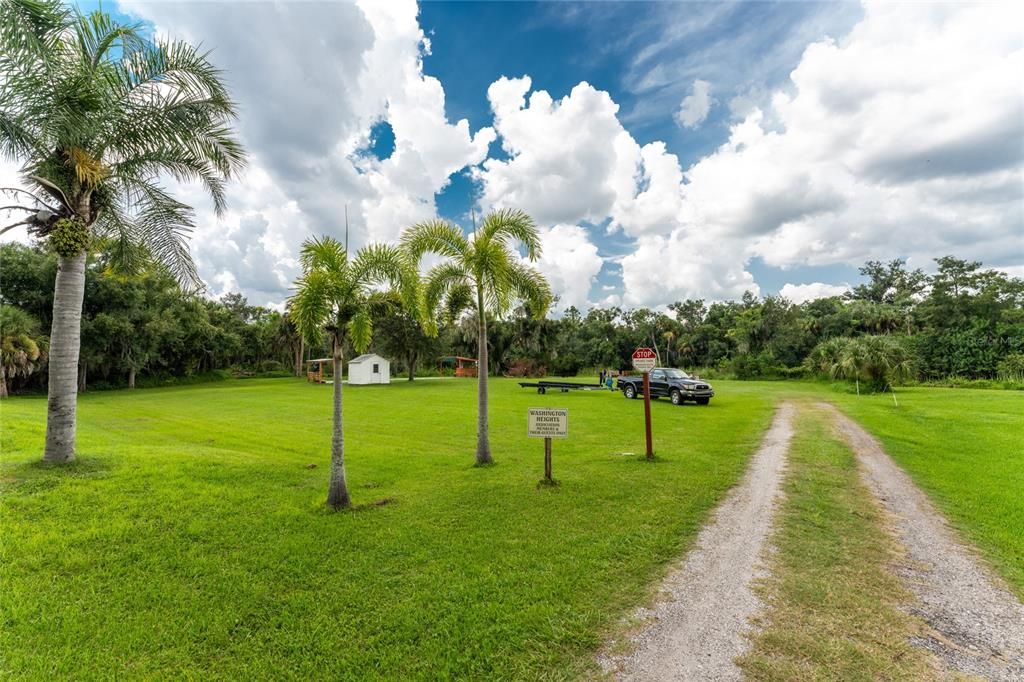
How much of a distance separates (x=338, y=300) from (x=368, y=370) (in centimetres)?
2949

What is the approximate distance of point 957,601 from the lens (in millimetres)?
3805

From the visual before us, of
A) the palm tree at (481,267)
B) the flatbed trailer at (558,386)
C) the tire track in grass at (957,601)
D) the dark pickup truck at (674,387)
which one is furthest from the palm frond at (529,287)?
the flatbed trailer at (558,386)

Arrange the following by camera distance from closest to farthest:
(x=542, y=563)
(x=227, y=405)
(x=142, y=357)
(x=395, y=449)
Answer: (x=542, y=563), (x=395, y=449), (x=227, y=405), (x=142, y=357)

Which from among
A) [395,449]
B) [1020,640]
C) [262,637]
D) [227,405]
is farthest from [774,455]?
[227,405]

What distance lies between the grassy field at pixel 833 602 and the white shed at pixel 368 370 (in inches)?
1266

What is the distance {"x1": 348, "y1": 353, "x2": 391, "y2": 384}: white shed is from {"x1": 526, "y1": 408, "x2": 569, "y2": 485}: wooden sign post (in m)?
29.0

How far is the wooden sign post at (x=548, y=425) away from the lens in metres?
7.49

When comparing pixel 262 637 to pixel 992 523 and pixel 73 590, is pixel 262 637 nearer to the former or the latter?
pixel 73 590

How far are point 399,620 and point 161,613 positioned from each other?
83.0 inches

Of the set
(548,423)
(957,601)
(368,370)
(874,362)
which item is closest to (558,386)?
(874,362)

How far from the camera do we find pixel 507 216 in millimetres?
9211

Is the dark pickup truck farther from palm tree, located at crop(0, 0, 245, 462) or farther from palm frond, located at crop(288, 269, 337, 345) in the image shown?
palm tree, located at crop(0, 0, 245, 462)

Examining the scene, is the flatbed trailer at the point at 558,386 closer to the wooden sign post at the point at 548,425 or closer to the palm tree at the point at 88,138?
the wooden sign post at the point at 548,425

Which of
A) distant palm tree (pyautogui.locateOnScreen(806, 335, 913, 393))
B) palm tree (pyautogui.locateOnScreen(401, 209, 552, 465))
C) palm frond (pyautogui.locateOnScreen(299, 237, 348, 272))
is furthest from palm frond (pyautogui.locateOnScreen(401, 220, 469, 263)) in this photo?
distant palm tree (pyautogui.locateOnScreen(806, 335, 913, 393))
